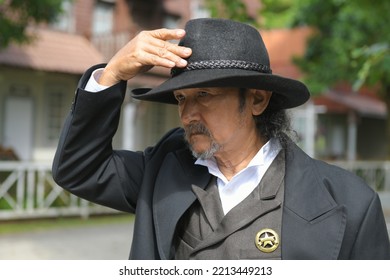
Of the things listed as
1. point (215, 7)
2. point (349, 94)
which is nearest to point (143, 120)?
point (349, 94)

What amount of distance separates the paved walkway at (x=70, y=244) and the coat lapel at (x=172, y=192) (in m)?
5.72

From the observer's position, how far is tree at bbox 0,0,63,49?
30.8ft

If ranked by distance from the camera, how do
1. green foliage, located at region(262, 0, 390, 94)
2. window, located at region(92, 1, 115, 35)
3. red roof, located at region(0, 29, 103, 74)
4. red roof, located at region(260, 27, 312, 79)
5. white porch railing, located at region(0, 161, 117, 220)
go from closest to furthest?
white porch railing, located at region(0, 161, 117, 220)
red roof, located at region(0, 29, 103, 74)
green foliage, located at region(262, 0, 390, 94)
window, located at region(92, 1, 115, 35)
red roof, located at region(260, 27, 312, 79)

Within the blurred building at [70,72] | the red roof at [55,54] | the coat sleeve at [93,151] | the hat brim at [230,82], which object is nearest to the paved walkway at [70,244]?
the blurred building at [70,72]

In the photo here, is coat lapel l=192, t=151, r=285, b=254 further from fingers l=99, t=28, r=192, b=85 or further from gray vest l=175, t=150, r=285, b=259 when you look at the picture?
fingers l=99, t=28, r=192, b=85

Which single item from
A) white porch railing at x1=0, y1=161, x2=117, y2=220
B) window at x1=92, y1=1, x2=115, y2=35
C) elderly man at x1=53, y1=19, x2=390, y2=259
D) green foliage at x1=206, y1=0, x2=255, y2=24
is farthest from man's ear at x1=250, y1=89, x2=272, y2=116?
window at x1=92, y1=1, x2=115, y2=35

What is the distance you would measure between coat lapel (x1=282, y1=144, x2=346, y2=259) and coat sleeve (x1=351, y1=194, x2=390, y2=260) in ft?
0.27

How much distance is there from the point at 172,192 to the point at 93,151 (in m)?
0.32

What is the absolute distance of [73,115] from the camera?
203 centimetres

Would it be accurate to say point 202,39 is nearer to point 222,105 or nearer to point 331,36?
point 222,105

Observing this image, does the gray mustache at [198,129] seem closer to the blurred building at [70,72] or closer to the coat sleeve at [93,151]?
the coat sleeve at [93,151]

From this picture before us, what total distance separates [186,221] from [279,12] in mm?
20045

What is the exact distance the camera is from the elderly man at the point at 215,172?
6.27 ft

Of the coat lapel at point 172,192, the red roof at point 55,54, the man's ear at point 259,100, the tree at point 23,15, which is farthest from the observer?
the red roof at point 55,54
